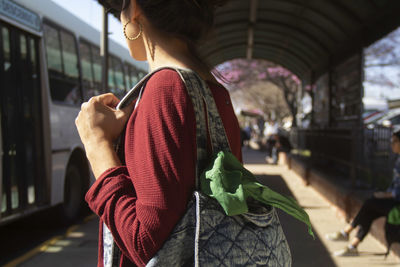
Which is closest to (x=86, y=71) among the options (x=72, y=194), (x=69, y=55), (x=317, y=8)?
(x=69, y=55)

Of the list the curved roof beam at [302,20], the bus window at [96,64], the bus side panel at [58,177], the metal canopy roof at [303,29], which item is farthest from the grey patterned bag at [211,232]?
the curved roof beam at [302,20]

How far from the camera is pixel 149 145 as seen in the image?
1017 mm

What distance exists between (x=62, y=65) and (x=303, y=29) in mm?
6087

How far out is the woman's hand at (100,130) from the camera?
114 centimetres

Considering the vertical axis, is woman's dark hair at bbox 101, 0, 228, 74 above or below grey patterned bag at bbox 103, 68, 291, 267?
above

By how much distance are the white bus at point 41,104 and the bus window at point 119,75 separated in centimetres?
136

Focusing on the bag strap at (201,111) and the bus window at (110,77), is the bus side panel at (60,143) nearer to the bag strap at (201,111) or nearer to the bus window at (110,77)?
the bus window at (110,77)

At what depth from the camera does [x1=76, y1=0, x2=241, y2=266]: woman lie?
1.01 m

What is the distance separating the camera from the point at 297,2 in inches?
340

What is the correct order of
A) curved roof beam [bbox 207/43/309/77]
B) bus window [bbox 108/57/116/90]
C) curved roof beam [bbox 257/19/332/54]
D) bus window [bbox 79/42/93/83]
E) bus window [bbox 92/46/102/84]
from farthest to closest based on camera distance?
1. curved roof beam [bbox 207/43/309/77]
2. curved roof beam [bbox 257/19/332/54]
3. bus window [bbox 108/57/116/90]
4. bus window [bbox 92/46/102/84]
5. bus window [bbox 79/42/93/83]

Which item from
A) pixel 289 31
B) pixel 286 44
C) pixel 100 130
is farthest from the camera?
pixel 286 44

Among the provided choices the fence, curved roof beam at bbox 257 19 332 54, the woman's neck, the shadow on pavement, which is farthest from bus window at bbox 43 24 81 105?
the woman's neck

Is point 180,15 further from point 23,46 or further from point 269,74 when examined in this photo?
point 269,74

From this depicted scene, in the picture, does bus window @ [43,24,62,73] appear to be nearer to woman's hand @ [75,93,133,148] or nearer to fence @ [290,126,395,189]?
fence @ [290,126,395,189]
